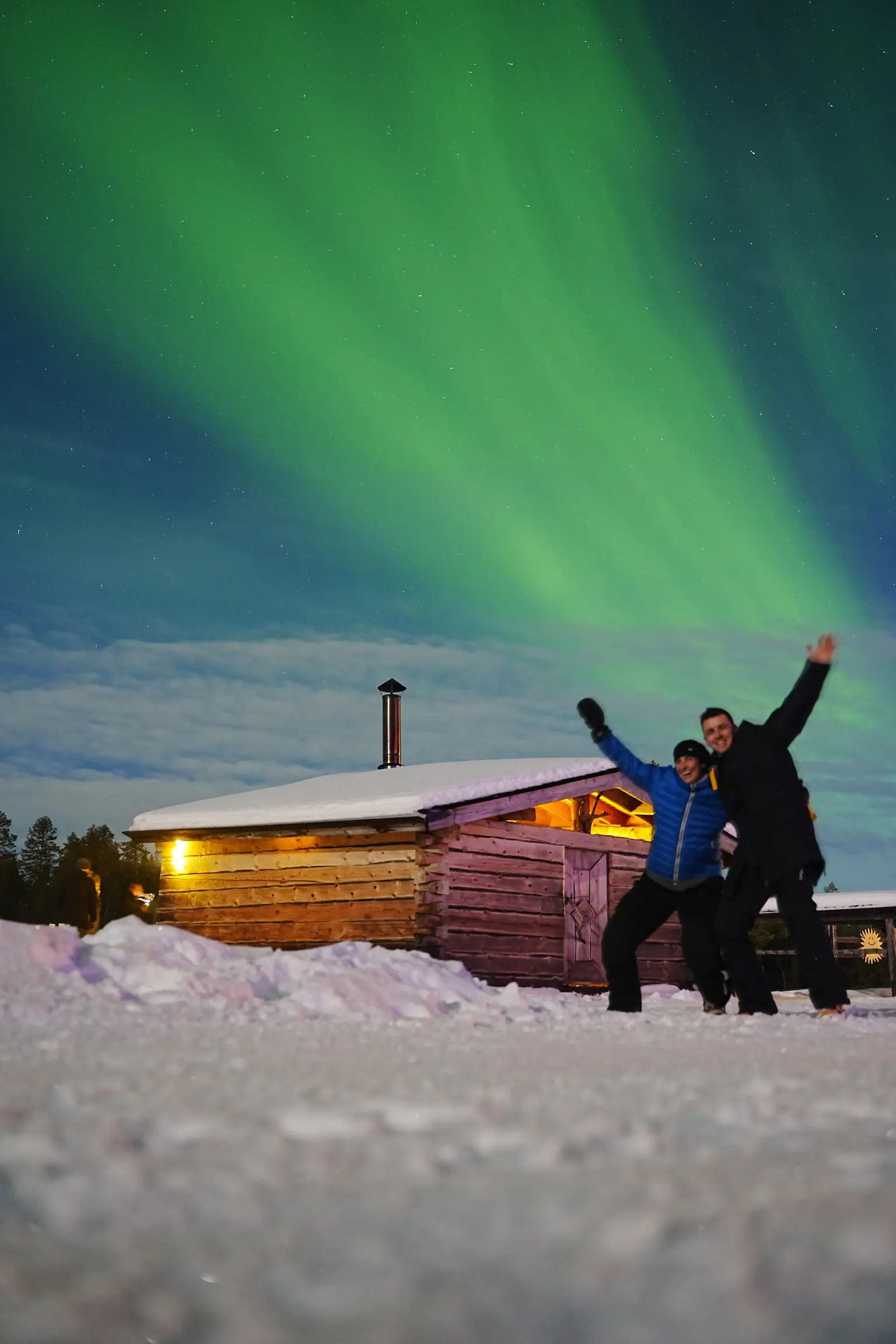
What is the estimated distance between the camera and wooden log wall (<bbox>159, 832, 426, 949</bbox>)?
1491cm

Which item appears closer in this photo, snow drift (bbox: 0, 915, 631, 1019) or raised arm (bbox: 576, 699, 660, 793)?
snow drift (bbox: 0, 915, 631, 1019)

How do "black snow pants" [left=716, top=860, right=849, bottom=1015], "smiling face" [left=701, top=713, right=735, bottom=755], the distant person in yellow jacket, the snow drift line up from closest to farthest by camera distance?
"black snow pants" [left=716, top=860, right=849, bottom=1015], the snow drift, "smiling face" [left=701, top=713, right=735, bottom=755], the distant person in yellow jacket

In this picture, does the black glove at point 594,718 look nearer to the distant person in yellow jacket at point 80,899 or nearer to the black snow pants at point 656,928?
the black snow pants at point 656,928

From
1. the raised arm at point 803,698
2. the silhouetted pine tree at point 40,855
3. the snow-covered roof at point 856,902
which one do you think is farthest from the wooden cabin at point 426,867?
the silhouetted pine tree at point 40,855

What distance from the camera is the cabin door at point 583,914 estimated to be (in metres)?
16.5

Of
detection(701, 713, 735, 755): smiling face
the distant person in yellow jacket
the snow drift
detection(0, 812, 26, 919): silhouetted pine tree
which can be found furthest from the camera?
detection(0, 812, 26, 919): silhouetted pine tree

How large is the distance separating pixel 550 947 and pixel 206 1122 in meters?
14.3

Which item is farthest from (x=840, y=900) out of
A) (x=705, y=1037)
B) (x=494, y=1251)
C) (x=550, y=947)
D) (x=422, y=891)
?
(x=494, y=1251)

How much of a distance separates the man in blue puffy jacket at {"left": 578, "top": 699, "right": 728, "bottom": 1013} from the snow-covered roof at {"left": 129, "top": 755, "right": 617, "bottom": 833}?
6586 mm

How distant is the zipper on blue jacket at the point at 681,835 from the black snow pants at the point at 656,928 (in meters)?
0.18

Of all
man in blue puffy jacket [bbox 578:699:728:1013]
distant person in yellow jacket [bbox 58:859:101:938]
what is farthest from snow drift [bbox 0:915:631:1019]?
distant person in yellow jacket [bbox 58:859:101:938]

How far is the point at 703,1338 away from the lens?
1.18m

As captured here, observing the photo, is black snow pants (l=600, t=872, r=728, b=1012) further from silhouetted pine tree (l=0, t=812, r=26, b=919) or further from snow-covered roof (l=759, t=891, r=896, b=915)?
silhouetted pine tree (l=0, t=812, r=26, b=919)

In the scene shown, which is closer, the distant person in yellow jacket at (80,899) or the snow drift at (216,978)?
the snow drift at (216,978)
